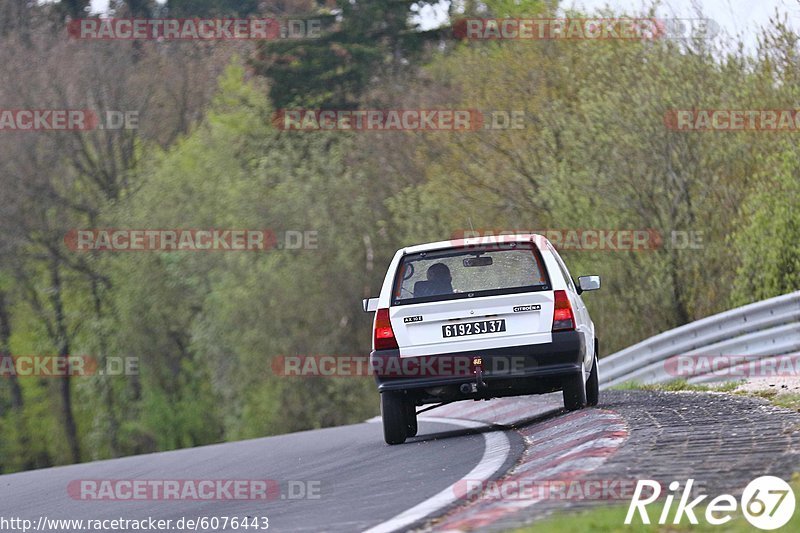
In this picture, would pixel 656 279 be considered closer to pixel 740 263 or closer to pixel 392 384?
pixel 740 263

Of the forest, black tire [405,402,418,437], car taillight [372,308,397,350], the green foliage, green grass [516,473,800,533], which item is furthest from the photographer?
the forest

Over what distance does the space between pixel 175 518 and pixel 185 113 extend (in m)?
47.8

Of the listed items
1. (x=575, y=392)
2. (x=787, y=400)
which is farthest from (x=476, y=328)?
(x=787, y=400)

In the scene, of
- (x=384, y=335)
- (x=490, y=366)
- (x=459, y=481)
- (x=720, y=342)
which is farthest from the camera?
(x=720, y=342)

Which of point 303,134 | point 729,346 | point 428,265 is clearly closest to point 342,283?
point 303,134

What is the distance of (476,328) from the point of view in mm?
11945

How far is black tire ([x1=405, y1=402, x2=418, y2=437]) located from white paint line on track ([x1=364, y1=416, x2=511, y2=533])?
0.64 metres

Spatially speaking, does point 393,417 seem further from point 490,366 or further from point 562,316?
point 562,316

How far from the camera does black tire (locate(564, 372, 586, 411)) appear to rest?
40.8 feet

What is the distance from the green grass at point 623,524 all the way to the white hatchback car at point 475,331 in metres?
5.48

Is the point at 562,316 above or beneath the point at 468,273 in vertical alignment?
beneath

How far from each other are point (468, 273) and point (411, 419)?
1.59 meters

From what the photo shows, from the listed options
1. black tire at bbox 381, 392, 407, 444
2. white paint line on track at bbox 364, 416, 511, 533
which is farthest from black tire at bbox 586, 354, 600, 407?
black tire at bbox 381, 392, 407, 444

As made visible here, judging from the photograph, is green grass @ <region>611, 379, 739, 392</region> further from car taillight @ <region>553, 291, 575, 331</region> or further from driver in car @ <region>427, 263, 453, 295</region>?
driver in car @ <region>427, 263, 453, 295</region>
